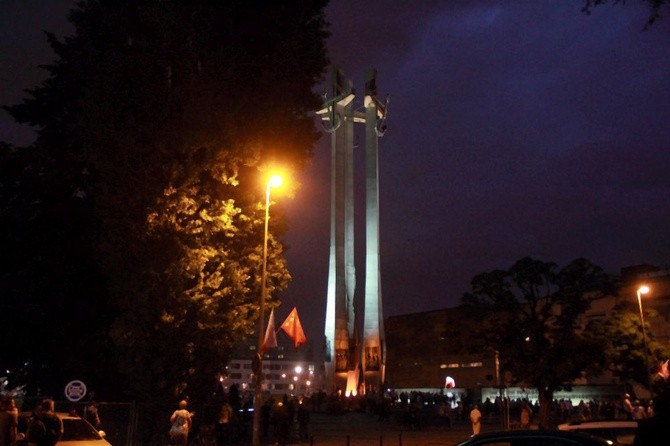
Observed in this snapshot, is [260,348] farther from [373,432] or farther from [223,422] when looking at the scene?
[373,432]

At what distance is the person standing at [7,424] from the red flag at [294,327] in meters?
15.5

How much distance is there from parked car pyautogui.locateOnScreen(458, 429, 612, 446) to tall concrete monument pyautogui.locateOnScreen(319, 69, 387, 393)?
60.6m

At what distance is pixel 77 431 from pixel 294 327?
47.3ft

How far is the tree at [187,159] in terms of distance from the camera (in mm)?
20984

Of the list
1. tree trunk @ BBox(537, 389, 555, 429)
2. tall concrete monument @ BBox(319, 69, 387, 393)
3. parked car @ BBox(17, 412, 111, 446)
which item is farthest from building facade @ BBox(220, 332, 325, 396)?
parked car @ BBox(17, 412, 111, 446)

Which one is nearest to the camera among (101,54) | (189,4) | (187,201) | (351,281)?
(187,201)

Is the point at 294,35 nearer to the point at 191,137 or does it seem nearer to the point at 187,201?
the point at 191,137

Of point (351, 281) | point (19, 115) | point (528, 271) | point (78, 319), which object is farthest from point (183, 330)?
point (351, 281)

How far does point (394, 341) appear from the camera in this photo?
103 meters

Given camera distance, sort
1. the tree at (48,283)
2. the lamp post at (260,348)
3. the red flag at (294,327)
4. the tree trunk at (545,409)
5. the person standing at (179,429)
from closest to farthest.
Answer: the person standing at (179,429) → the lamp post at (260,348) → the tree at (48,283) → the red flag at (294,327) → the tree trunk at (545,409)

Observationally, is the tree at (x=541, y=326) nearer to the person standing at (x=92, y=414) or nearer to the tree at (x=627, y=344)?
the tree at (x=627, y=344)

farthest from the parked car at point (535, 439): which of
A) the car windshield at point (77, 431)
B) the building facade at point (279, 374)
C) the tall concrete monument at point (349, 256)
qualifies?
the building facade at point (279, 374)

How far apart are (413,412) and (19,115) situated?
26.9 meters

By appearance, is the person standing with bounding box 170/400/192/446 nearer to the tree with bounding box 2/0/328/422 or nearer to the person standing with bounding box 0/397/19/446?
the tree with bounding box 2/0/328/422
